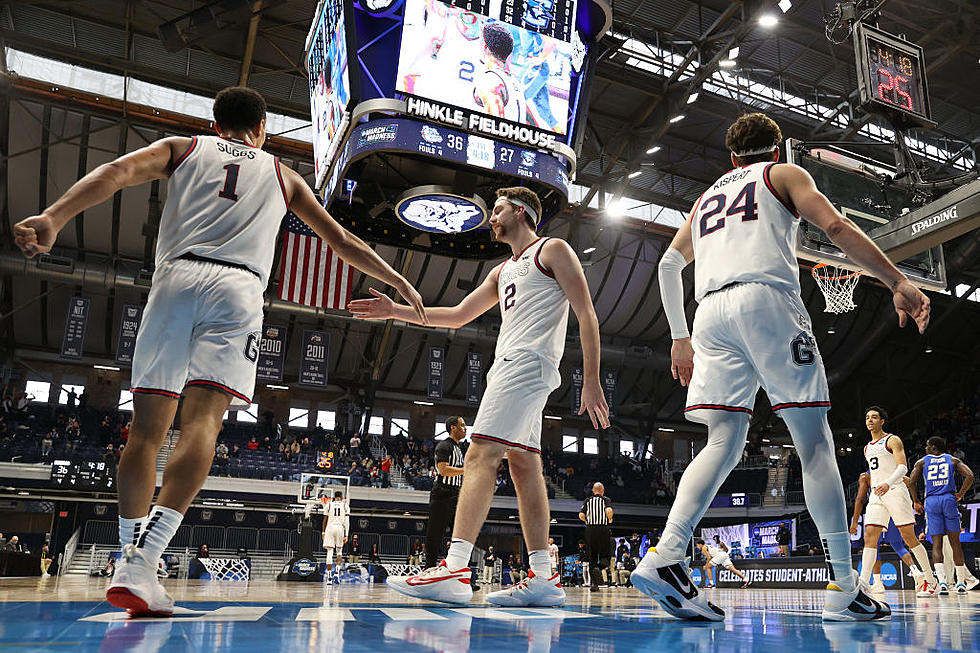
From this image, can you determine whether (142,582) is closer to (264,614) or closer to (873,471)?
(264,614)

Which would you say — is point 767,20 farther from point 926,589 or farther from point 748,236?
point 748,236

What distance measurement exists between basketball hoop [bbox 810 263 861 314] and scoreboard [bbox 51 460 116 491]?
1769cm

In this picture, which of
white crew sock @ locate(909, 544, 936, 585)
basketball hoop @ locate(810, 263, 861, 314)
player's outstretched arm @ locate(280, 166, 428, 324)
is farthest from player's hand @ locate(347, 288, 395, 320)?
basketball hoop @ locate(810, 263, 861, 314)

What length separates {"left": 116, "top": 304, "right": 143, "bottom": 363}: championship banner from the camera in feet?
70.8

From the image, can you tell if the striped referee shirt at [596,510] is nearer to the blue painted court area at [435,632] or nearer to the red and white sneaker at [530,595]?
the red and white sneaker at [530,595]

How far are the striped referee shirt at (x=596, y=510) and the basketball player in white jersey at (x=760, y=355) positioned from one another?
998cm

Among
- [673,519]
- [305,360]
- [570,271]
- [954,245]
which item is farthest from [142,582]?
[954,245]

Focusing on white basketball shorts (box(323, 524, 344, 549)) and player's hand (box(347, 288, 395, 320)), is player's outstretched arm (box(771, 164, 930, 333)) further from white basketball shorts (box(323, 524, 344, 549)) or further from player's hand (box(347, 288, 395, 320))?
white basketball shorts (box(323, 524, 344, 549))

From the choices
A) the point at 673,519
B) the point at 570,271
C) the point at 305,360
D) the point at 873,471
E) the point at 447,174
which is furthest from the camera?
the point at 305,360

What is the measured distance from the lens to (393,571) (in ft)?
56.1

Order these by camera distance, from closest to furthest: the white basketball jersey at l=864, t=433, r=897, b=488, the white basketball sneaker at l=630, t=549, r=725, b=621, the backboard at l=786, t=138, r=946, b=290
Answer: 1. the white basketball sneaker at l=630, t=549, r=725, b=621
2. the white basketball jersey at l=864, t=433, r=897, b=488
3. the backboard at l=786, t=138, r=946, b=290

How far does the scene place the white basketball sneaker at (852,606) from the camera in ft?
9.08

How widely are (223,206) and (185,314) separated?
0.49 m

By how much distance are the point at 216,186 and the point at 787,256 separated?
2.40 metres
